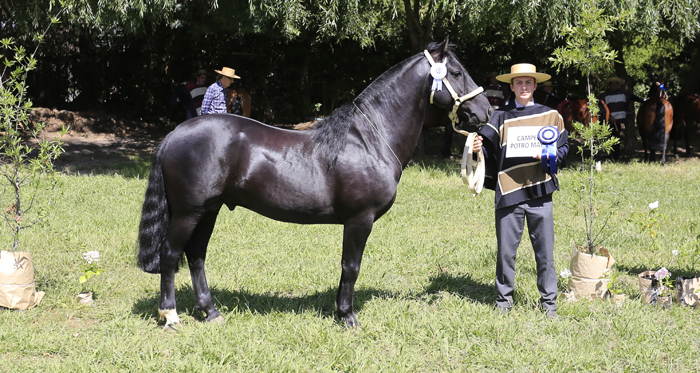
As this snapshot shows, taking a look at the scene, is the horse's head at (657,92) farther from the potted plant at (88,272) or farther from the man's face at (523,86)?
the potted plant at (88,272)

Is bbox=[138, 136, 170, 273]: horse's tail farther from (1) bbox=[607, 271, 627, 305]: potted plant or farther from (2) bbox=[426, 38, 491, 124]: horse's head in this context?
(1) bbox=[607, 271, 627, 305]: potted plant

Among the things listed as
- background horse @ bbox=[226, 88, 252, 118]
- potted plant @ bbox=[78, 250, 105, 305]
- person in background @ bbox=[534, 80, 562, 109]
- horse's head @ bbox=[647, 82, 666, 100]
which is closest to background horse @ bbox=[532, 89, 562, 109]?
person in background @ bbox=[534, 80, 562, 109]

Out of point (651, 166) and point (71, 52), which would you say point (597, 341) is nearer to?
point (651, 166)

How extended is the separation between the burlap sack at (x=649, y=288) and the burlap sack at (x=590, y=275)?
0.34 metres

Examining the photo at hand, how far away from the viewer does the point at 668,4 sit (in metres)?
11.5

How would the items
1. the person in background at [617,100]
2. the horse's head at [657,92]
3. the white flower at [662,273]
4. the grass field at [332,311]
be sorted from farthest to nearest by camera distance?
the person in background at [617,100]
the horse's head at [657,92]
the white flower at [662,273]
the grass field at [332,311]

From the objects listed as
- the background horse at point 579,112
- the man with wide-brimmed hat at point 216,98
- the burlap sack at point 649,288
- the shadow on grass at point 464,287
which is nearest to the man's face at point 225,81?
the man with wide-brimmed hat at point 216,98

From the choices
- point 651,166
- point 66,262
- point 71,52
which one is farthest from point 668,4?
point 71,52

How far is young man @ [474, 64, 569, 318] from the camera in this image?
4.46 metres

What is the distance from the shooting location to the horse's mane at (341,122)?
426cm

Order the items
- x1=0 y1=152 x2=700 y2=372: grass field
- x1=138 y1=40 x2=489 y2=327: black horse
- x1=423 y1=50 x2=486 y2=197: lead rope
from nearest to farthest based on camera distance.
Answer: x1=0 y1=152 x2=700 y2=372: grass field → x1=138 y1=40 x2=489 y2=327: black horse → x1=423 y1=50 x2=486 y2=197: lead rope

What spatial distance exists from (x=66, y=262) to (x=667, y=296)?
580 cm

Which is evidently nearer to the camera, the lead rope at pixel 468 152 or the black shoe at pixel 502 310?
the lead rope at pixel 468 152

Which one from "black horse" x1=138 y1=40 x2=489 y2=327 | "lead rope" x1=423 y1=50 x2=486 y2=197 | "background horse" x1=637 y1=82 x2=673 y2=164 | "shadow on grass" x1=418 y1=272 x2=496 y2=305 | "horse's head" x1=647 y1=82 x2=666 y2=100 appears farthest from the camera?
"horse's head" x1=647 y1=82 x2=666 y2=100
